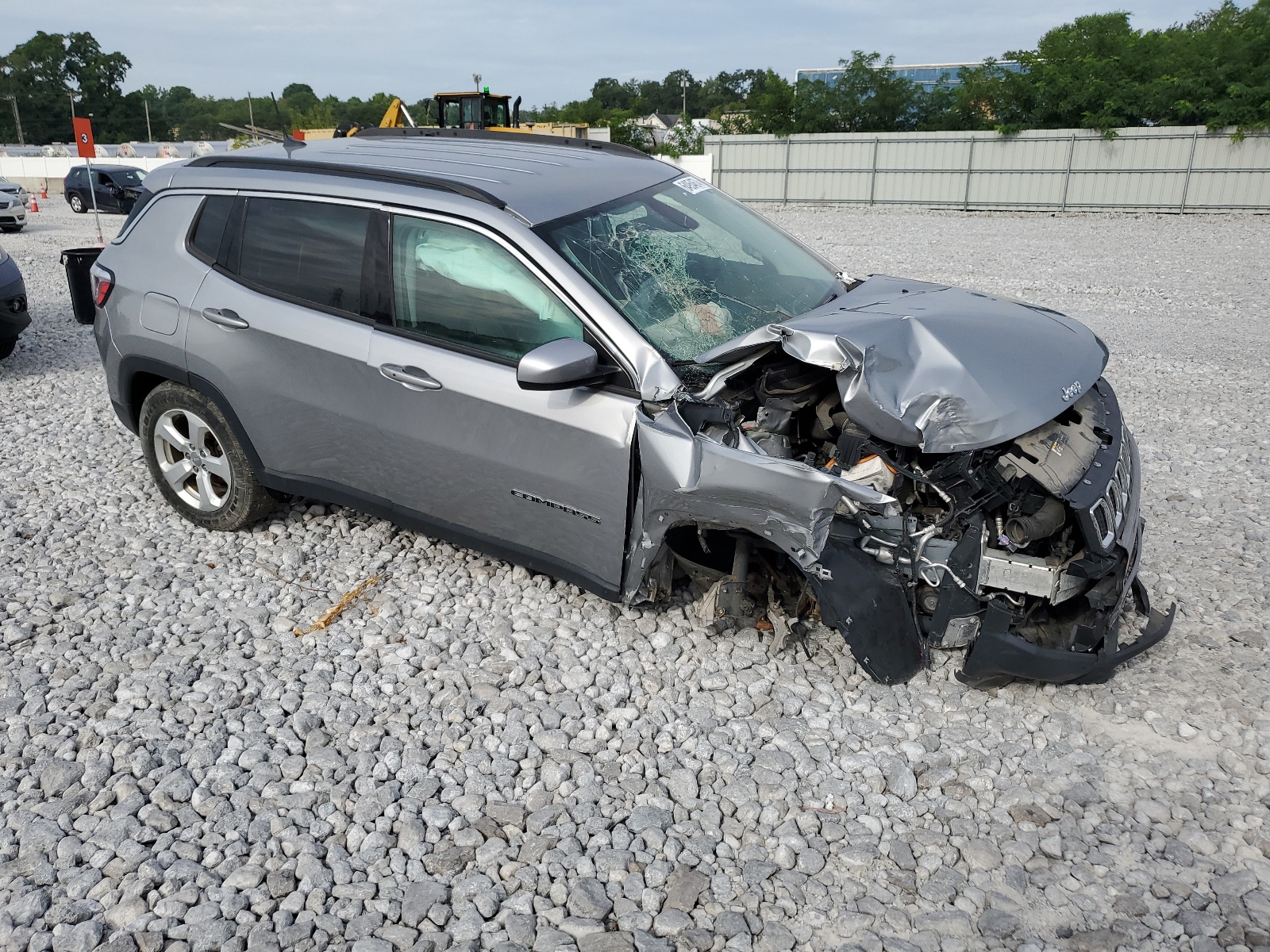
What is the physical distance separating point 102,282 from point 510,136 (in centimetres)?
228

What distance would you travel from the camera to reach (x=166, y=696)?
3.62 metres

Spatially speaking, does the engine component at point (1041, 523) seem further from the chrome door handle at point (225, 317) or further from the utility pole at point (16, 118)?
the utility pole at point (16, 118)

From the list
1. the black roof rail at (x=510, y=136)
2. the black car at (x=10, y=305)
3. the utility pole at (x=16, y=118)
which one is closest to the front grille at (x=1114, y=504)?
the black roof rail at (x=510, y=136)

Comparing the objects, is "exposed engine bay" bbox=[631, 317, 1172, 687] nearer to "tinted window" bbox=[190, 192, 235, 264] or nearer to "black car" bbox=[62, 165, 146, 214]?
"tinted window" bbox=[190, 192, 235, 264]

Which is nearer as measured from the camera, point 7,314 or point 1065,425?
point 1065,425

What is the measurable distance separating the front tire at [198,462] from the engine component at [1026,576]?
3.41 metres

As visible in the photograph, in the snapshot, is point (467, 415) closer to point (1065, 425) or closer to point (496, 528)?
point (496, 528)

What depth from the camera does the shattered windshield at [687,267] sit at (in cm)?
369

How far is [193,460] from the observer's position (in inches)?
Result: 194

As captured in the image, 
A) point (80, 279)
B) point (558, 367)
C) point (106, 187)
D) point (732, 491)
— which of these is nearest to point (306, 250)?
point (558, 367)

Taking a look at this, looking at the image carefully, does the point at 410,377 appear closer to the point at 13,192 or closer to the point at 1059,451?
the point at 1059,451

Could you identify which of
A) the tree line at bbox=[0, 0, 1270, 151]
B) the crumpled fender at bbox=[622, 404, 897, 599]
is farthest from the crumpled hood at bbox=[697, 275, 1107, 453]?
the tree line at bbox=[0, 0, 1270, 151]

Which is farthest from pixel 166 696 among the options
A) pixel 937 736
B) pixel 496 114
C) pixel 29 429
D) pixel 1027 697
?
pixel 496 114

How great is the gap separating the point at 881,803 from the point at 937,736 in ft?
1.42
